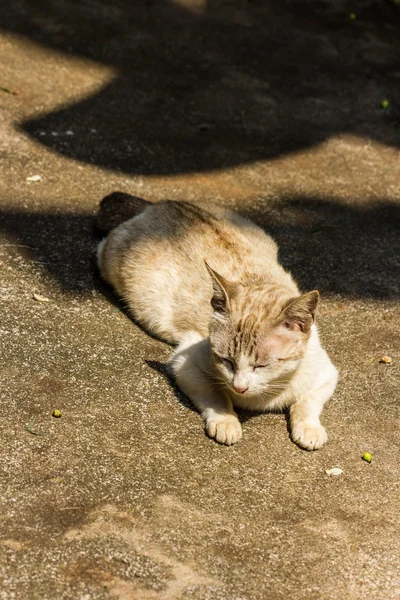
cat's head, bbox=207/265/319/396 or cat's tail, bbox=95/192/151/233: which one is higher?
cat's head, bbox=207/265/319/396

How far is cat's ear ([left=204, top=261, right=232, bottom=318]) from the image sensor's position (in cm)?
501

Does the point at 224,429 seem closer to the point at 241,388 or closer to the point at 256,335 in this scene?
the point at 241,388

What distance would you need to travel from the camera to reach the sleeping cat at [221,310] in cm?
497

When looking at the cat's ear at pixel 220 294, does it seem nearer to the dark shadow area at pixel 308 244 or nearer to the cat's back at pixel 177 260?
the cat's back at pixel 177 260

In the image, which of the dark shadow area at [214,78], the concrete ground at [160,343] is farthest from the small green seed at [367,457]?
the dark shadow area at [214,78]

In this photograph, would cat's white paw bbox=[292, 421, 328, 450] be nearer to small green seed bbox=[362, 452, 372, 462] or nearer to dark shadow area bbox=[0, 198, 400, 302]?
small green seed bbox=[362, 452, 372, 462]

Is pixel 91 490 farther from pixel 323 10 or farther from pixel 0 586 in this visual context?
pixel 323 10

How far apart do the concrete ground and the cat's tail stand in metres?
0.22

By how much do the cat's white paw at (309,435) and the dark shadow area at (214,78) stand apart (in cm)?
380

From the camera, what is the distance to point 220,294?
5070mm

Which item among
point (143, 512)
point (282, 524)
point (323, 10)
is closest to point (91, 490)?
point (143, 512)

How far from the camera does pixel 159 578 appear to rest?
4.07 meters

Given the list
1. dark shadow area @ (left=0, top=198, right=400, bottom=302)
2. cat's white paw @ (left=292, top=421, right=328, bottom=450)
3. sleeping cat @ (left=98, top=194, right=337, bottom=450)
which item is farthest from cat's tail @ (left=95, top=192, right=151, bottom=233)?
cat's white paw @ (left=292, top=421, right=328, bottom=450)

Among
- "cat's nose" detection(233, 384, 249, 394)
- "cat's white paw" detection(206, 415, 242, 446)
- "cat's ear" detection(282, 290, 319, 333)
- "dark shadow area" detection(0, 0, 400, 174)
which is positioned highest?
"cat's ear" detection(282, 290, 319, 333)
